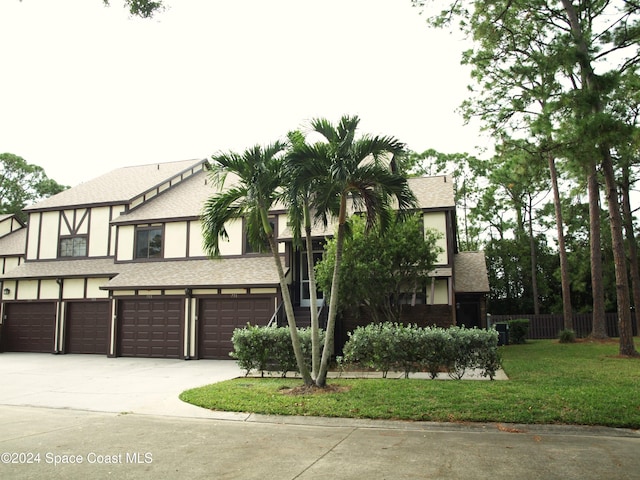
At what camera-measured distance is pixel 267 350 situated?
12.4 metres

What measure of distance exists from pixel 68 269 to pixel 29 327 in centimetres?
338

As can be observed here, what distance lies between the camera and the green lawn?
7684 mm

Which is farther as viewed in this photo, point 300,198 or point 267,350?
point 267,350

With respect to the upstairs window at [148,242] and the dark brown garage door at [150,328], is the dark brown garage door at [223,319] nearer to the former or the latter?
the dark brown garage door at [150,328]

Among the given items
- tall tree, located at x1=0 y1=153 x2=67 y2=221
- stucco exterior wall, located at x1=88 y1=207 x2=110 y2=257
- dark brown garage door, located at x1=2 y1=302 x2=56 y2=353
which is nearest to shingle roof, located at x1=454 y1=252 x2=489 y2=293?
stucco exterior wall, located at x1=88 y1=207 x2=110 y2=257

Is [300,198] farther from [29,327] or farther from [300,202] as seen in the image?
[29,327]

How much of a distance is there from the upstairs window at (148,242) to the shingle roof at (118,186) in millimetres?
2032

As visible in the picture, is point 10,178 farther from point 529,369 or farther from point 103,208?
point 529,369

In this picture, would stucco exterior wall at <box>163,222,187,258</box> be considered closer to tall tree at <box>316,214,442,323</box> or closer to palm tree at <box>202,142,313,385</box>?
tall tree at <box>316,214,442,323</box>

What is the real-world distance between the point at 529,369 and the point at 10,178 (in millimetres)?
47078

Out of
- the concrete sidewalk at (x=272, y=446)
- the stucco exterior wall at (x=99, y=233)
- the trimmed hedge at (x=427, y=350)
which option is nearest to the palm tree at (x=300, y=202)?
the trimmed hedge at (x=427, y=350)

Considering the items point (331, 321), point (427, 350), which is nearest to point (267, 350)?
point (331, 321)

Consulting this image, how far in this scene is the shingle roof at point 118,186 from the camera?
22797 mm

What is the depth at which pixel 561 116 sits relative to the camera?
1304cm
